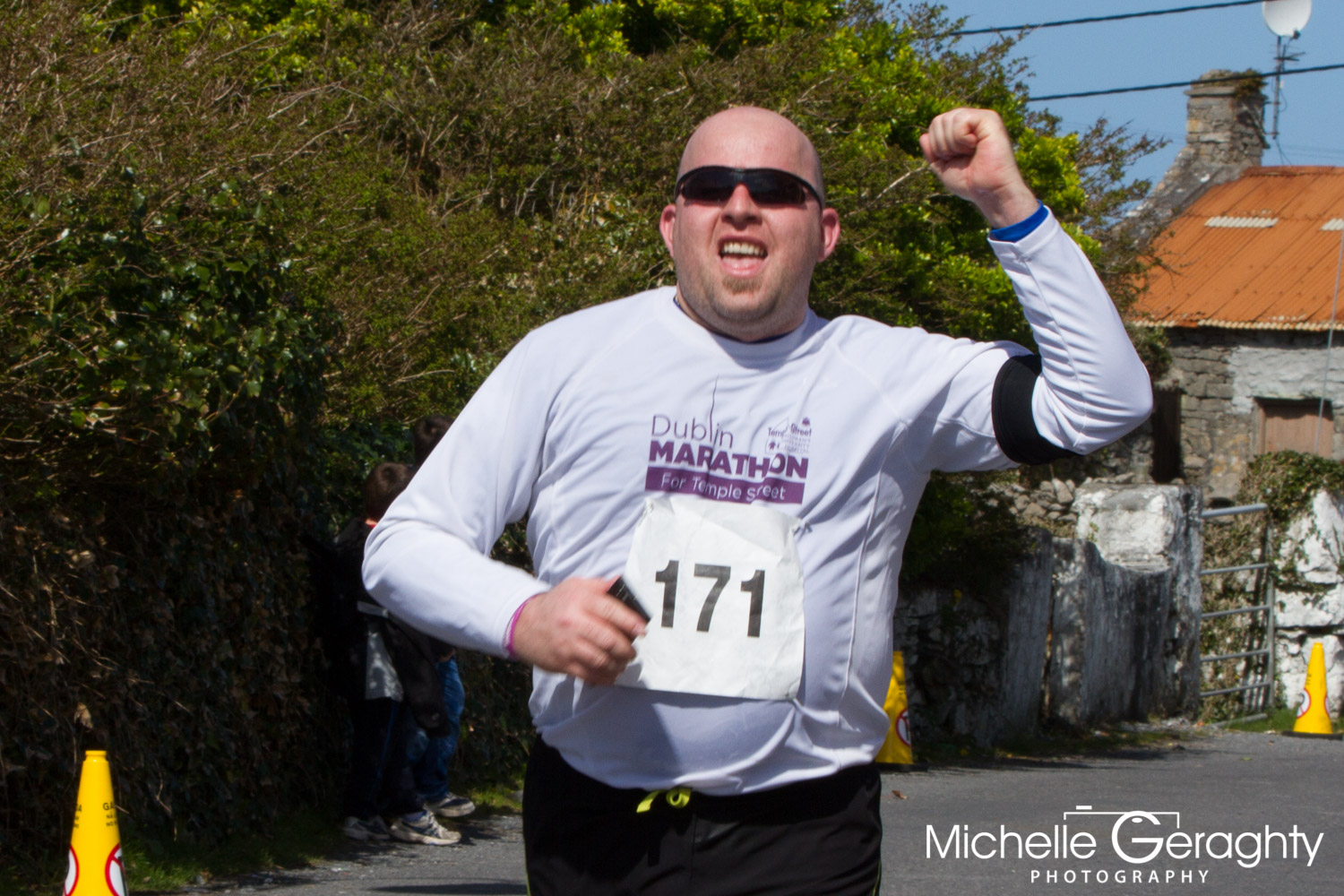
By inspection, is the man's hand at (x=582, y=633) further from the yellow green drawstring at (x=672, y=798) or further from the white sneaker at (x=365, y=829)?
the white sneaker at (x=365, y=829)

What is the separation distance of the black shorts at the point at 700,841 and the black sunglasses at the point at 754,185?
96 cm

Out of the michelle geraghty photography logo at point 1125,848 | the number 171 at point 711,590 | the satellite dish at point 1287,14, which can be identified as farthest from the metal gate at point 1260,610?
the number 171 at point 711,590

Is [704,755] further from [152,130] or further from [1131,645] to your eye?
[1131,645]

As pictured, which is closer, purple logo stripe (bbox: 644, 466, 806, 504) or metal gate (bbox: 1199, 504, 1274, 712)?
purple logo stripe (bbox: 644, 466, 806, 504)

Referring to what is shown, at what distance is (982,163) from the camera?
2.66 metres

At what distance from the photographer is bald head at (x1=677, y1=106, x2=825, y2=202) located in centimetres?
271

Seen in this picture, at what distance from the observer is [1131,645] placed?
16.9 metres

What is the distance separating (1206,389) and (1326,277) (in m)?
2.92

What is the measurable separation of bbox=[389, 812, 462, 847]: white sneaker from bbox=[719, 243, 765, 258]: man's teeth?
219 inches

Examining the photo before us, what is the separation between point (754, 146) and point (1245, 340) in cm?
2710

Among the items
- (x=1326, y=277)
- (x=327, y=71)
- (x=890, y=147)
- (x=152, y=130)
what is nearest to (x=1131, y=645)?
(x=890, y=147)

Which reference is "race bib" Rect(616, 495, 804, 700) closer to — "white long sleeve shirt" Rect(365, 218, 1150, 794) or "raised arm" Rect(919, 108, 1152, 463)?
"white long sleeve shirt" Rect(365, 218, 1150, 794)

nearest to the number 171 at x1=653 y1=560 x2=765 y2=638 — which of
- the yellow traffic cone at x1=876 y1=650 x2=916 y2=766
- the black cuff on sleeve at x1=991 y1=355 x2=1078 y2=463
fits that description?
the black cuff on sleeve at x1=991 y1=355 x2=1078 y2=463

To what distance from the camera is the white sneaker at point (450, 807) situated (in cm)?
812
